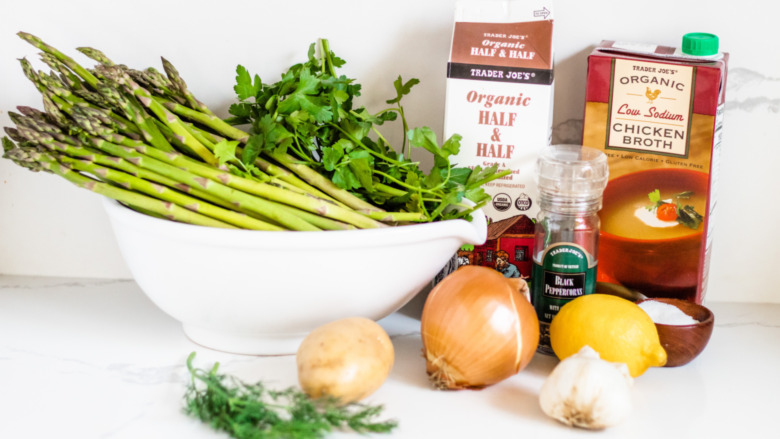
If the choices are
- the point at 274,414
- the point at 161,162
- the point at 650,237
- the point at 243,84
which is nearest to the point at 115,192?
the point at 161,162

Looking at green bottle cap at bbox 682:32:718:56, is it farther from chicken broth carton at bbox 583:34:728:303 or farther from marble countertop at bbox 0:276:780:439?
marble countertop at bbox 0:276:780:439

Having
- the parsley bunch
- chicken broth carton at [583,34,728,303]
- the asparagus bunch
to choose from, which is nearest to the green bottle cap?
chicken broth carton at [583,34,728,303]

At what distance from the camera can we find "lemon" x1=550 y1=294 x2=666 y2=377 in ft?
2.73

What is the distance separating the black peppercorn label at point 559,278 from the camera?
897 millimetres

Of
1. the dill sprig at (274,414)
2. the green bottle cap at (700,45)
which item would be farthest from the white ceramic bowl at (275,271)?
the green bottle cap at (700,45)

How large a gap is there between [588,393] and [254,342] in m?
0.38

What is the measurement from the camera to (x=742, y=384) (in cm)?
88

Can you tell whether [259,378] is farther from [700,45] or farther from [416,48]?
[700,45]

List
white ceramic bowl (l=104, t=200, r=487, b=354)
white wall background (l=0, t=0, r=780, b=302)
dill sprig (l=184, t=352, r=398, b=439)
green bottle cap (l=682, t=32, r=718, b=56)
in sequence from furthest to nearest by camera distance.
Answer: white wall background (l=0, t=0, r=780, b=302), green bottle cap (l=682, t=32, r=718, b=56), white ceramic bowl (l=104, t=200, r=487, b=354), dill sprig (l=184, t=352, r=398, b=439)

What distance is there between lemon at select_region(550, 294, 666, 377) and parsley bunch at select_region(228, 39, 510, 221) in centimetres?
17

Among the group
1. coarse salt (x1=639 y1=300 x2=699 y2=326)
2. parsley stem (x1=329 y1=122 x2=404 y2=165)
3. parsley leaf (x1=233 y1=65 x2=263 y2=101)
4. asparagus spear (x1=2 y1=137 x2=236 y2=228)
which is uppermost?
parsley leaf (x1=233 y1=65 x2=263 y2=101)

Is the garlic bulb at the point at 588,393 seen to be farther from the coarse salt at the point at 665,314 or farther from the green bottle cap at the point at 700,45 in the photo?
the green bottle cap at the point at 700,45

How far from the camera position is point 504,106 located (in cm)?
96

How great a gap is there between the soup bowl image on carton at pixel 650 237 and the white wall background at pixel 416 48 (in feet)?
0.42
